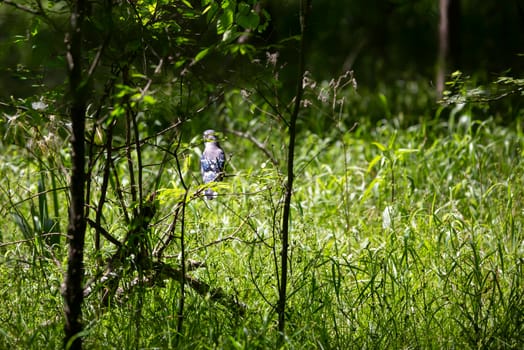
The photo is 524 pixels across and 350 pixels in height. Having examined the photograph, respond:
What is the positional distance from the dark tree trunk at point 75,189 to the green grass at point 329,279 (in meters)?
0.25

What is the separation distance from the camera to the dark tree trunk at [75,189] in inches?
72.4

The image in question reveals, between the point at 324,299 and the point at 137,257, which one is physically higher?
the point at 137,257

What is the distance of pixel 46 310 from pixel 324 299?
3.39 feet

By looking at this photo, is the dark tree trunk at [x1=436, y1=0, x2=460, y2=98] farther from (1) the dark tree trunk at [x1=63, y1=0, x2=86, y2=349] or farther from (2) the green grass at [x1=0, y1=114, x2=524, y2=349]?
(1) the dark tree trunk at [x1=63, y1=0, x2=86, y2=349]

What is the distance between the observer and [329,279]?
9.34ft

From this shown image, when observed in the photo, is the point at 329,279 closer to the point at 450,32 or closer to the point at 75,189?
the point at 75,189

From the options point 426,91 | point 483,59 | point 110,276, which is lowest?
point 110,276

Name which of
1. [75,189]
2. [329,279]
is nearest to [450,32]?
[329,279]

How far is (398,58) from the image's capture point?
12.1 meters

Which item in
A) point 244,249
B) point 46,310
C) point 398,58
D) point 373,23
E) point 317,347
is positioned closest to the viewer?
point 317,347

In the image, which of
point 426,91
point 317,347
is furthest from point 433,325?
point 426,91

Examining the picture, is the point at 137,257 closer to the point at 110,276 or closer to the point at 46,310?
the point at 110,276

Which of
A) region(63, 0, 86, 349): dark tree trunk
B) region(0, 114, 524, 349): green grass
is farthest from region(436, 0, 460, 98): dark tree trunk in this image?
region(63, 0, 86, 349): dark tree trunk

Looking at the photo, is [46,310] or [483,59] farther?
[483,59]
